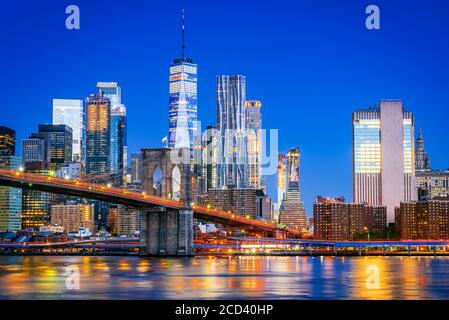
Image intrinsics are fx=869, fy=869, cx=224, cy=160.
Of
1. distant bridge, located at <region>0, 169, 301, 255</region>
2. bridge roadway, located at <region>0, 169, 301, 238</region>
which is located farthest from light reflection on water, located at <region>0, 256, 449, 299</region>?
distant bridge, located at <region>0, 169, 301, 255</region>

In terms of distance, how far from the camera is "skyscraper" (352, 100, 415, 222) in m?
190

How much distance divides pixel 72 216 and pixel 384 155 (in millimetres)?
70750

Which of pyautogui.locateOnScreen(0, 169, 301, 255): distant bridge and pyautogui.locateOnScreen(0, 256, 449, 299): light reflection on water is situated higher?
pyautogui.locateOnScreen(0, 169, 301, 255): distant bridge

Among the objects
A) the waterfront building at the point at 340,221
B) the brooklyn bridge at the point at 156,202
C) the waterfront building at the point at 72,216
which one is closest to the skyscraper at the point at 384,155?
the waterfront building at the point at 340,221

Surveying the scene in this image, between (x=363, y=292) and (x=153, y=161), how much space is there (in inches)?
2562

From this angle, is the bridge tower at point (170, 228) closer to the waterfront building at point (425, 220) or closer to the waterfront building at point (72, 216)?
the waterfront building at point (425, 220)

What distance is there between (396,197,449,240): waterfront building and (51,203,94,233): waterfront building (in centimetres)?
6979

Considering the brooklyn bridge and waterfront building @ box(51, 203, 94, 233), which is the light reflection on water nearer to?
the brooklyn bridge

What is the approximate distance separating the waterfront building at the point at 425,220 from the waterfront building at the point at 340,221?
8.54 m

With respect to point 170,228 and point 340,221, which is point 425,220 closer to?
point 340,221

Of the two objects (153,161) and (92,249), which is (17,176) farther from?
(92,249)

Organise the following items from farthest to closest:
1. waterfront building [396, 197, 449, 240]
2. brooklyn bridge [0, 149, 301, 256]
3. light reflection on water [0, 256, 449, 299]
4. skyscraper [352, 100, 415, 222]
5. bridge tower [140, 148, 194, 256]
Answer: skyscraper [352, 100, 415, 222], waterfront building [396, 197, 449, 240], bridge tower [140, 148, 194, 256], brooklyn bridge [0, 149, 301, 256], light reflection on water [0, 256, 449, 299]

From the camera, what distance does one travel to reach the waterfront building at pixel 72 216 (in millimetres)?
190500

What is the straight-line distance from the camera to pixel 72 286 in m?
40.7
